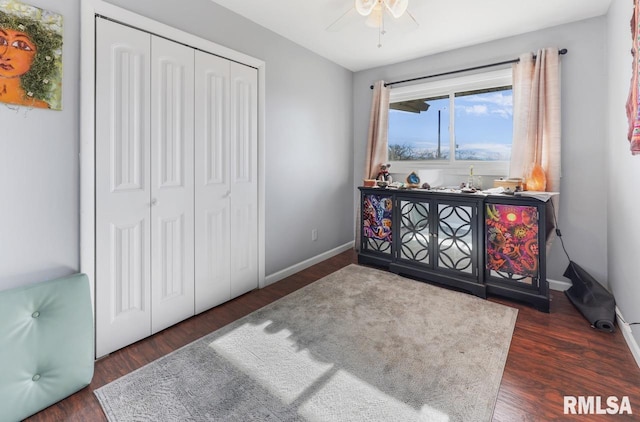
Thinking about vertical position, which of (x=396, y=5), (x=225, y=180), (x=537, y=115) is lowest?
(x=225, y=180)

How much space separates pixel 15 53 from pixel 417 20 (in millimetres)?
2782

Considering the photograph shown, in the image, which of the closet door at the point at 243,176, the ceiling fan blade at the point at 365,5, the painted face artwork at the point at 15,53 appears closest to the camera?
the painted face artwork at the point at 15,53

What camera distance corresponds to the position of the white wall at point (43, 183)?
155cm

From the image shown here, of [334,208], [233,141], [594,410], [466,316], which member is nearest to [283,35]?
[233,141]

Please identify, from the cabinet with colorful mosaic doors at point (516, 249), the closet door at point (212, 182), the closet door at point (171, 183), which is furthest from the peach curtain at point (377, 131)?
the closet door at point (171, 183)

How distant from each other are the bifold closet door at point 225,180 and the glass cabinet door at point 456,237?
5.90ft

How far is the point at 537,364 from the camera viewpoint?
71.5 inches

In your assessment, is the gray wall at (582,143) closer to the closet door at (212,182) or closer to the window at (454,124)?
the window at (454,124)

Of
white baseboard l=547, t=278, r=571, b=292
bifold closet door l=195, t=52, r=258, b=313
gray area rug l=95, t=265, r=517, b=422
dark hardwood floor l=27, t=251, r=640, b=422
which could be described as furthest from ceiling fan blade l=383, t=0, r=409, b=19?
white baseboard l=547, t=278, r=571, b=292

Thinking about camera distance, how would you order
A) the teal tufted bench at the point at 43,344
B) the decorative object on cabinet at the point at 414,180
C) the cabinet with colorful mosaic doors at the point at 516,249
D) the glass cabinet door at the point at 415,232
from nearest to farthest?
1. the teal tufted bench at the point at 43,344
2. the cabinet with colorful mosaic doors at the point at 516,249
3. the glass cabinet door at the point at 415,232
4. the decorative object on cabinet at the point at 414,180

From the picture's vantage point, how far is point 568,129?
2754mm

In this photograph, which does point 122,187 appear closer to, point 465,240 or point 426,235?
point 426,235

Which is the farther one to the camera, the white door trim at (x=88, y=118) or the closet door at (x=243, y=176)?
the closet door at (x=243, y=176)
